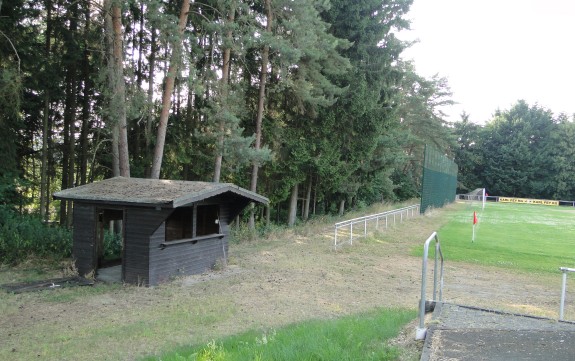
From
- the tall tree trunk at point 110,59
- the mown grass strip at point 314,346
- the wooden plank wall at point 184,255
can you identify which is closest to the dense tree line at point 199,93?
the tall tree trunk at point 110,59

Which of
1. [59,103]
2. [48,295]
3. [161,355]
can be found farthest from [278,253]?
[59,103]

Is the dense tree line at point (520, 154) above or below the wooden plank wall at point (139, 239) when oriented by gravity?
above

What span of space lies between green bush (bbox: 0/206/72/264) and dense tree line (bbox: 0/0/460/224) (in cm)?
237

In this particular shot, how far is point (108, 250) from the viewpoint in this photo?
13664 mm

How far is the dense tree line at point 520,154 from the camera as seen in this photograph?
6969 cm

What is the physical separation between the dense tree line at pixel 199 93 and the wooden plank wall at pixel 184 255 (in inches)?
170

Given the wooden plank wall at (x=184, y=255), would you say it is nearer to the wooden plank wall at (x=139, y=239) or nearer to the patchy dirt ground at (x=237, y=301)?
the wooden plank wall at (x=139, y=239)

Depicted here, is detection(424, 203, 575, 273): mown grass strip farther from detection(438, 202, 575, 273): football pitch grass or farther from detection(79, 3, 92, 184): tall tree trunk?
detection(79, 3, 92, 184): tall tree trunk

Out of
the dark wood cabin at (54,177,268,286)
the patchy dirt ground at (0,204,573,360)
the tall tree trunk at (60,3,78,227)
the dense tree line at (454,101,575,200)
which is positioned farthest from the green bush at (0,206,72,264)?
the dense tree line at (454,101,575,200)

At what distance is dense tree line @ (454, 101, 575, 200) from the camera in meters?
69.7

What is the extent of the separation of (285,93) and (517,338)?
62.2 feet

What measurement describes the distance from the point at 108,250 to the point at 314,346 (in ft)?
34.0

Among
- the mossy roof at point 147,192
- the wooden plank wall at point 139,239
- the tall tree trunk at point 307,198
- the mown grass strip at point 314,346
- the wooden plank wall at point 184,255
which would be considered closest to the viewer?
the mown grass strip at point 314,346

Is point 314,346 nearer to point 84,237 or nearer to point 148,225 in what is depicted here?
point 148,225
